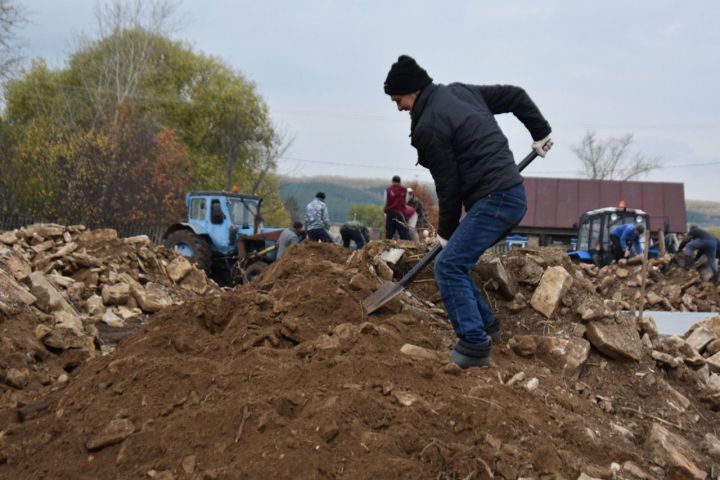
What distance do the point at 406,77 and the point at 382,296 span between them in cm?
131

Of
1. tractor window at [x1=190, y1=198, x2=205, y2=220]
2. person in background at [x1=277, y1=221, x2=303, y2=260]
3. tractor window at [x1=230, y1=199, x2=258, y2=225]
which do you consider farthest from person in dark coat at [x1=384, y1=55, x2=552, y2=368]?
tractor window at [x1=190, y1=198, x2=205, y2=220]

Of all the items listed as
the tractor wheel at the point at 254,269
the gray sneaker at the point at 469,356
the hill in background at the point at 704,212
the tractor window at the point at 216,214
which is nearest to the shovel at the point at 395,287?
the gray sneaker at the point at 469,356

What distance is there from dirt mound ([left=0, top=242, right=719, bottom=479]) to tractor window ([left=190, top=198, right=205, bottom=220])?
1097 cm

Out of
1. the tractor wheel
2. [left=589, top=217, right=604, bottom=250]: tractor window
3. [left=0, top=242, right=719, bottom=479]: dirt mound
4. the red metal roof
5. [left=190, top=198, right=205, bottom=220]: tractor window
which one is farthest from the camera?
the red metal roof

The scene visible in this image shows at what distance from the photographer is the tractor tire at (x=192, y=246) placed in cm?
1504

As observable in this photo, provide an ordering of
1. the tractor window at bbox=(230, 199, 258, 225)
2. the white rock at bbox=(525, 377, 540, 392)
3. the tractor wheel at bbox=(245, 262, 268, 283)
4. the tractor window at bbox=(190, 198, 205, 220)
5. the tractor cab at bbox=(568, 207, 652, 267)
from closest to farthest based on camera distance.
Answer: the white rock at bbox=(525, 377, 540, 392) < the tractor wheel at bbox=(245, 262, 268, 283) < the tractor window at bbox=(230, 199, 258, 225) < the tractor window at bbox=(190, 198, 205, 220) < the tractor cab at bbox=(568, 207, 652, 267)

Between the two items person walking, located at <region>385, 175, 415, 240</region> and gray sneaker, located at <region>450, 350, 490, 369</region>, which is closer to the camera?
gray sneaker, located at <region>450, 350, 490, 369</region>

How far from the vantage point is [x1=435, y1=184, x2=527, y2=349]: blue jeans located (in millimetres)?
4012

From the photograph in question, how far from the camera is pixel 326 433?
3.17 metres

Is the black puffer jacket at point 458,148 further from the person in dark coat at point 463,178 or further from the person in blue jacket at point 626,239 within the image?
the person in blue jacket at point 626,239

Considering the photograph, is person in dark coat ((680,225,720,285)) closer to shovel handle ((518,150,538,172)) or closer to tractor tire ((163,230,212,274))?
tractor tire ((163,230,212,274))

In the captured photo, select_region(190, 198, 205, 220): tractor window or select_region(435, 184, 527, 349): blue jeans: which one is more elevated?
select_region(435, 184, 527, 349): blue jeans

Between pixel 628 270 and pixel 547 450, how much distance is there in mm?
13719

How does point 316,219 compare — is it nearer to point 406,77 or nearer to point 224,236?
point 224,236
